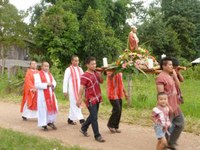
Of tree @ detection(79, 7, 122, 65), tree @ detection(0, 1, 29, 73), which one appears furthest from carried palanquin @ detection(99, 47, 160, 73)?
tree @ detection(79, 7, 122, 65)

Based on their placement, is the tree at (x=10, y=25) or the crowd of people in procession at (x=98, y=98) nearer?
the crowd of people in procession at (x=98, y=98)

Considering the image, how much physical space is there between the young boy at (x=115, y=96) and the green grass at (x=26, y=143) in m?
1.56

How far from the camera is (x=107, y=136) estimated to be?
8461 millimetres

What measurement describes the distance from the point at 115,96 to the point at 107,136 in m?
0.88

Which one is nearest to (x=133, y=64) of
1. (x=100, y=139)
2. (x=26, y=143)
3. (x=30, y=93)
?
(x=100, y=139)

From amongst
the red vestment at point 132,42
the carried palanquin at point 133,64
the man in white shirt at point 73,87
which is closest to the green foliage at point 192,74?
the red vestment at point 132,42

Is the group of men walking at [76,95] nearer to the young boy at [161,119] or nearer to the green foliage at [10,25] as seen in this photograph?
the young boy at [161,119]

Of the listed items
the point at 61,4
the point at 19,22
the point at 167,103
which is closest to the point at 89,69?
the point at 167,103

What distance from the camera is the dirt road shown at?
7.60 meters

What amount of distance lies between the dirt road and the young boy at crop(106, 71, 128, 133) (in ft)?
0.72

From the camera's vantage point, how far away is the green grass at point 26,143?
7.21m

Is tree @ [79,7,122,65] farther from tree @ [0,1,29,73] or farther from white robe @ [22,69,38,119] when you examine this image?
white robe @ [22,69,38,119]

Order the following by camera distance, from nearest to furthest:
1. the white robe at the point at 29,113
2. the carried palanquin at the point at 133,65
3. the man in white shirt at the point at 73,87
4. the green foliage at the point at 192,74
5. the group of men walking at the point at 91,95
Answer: the group of men walking at the point at 91,95
the carried palanquin at the point at 133,65
the man in white shirt at the point at 73,87
the white robe at the point at 29,113
the green foliage at the point at 192,74

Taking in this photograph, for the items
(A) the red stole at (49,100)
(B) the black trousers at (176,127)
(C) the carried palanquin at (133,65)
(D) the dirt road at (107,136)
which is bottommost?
(D) the dirt road at (107,136)
